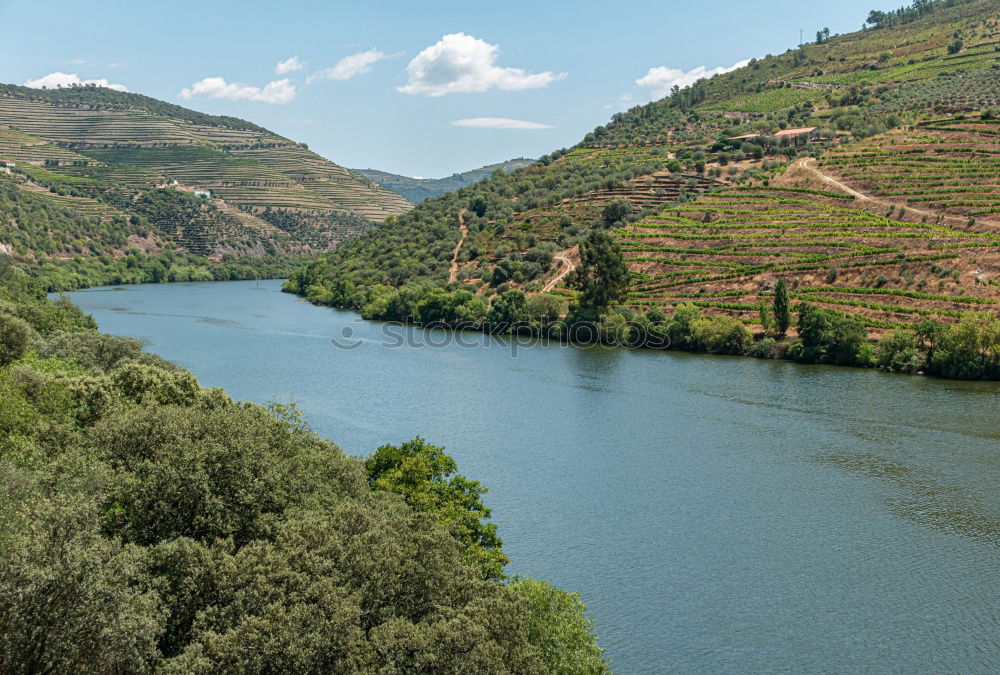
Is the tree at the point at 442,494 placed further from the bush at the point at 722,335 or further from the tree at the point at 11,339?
the bush at the point at 722,335

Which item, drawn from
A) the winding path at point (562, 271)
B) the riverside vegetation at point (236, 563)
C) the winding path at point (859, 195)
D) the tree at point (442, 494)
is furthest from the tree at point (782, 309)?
the riverside vegetation at point (236, 563)

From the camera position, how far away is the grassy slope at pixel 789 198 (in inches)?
3211

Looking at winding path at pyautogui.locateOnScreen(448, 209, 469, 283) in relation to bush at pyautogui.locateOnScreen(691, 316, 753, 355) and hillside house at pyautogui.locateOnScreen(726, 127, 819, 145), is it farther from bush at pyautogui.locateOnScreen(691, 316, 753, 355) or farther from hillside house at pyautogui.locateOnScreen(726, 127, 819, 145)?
bush at pyautogui.locateOnScreen(691, 316, 753, 355)

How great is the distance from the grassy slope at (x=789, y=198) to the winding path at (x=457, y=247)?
1.00m

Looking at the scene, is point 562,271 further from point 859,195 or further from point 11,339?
point 11,339

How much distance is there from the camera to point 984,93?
4660 inches

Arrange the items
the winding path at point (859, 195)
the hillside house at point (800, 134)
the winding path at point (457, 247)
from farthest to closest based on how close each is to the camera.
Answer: the hillside house at point (800, 134) < the winding path at point (457, 247) < the winding path at point (859, 195)

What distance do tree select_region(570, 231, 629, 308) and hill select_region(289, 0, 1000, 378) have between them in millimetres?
2079

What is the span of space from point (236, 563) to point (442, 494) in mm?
11871

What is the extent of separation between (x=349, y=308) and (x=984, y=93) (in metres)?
95.2

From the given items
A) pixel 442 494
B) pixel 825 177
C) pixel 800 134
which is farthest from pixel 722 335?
pixel 800 134

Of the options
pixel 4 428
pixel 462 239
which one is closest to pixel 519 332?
pixel 462 239

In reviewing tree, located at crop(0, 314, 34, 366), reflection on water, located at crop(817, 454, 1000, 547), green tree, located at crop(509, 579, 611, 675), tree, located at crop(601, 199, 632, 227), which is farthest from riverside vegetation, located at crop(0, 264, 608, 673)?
tree, located at crop(601, 199, 632, 227)

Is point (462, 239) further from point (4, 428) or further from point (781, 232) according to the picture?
point (4, 428)
